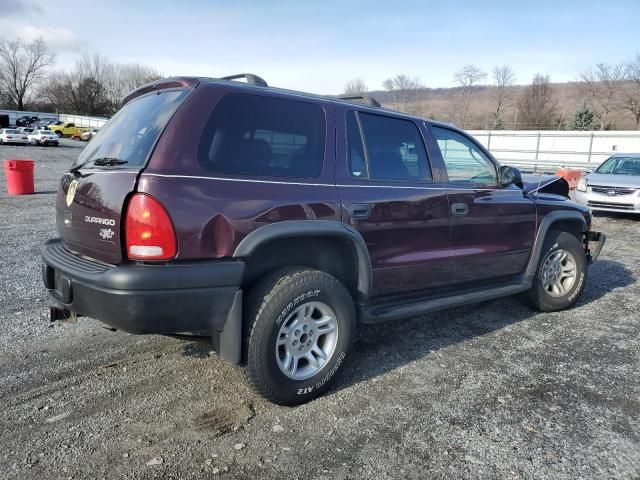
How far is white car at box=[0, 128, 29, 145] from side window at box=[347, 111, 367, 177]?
1673 inches

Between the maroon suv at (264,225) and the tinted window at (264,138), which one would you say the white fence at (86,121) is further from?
the tinted window at (264,138)

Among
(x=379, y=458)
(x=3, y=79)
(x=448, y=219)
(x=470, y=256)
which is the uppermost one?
(x=3, y=79)

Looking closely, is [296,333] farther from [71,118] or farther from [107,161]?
[71,118]

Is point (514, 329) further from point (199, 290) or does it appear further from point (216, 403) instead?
point (199, 290)

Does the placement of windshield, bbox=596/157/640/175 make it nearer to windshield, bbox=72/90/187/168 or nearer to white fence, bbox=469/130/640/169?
white fence, bbox=469/130/640/169

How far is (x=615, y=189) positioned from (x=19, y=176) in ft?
45.9

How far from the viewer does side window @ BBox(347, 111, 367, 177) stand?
3.30 metres

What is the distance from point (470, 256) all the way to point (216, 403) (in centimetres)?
228

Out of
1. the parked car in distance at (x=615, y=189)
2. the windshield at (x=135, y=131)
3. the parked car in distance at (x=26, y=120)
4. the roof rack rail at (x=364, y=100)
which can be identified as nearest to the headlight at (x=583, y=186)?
the parked car in distance at (x=615, y=189)

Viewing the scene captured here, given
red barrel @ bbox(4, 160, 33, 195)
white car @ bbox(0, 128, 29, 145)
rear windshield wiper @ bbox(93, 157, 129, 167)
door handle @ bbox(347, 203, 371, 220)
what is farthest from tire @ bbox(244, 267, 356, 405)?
white car @ bbox(0, 128, 29, 145)

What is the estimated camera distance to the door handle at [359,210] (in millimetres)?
3156

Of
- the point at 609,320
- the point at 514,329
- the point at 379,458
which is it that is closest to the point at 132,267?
the point at 379,458

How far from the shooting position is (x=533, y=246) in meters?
4.55

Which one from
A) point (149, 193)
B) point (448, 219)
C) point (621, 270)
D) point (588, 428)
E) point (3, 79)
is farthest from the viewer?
point (3, 79)
